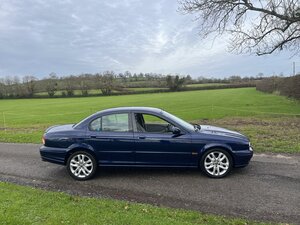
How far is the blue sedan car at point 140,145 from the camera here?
6848 mm

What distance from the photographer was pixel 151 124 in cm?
750

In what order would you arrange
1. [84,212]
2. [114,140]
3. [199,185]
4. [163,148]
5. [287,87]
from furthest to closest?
[287,87], [114,140], [163,148], [199,185], [84,212]

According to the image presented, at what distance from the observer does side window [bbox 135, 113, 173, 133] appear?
23.2 feet

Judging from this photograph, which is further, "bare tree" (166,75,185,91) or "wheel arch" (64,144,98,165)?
"bare tree" (166,75,185,91)

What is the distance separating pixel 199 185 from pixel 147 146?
1.37 meters

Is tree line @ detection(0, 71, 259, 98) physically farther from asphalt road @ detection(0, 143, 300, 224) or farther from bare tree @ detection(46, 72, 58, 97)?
asphalt road @ detection(0, 143, 300, 224)

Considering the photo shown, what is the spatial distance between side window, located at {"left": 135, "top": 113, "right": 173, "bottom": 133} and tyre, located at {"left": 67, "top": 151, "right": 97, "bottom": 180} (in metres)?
1.27

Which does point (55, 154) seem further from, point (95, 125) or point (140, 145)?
point (140, 145)

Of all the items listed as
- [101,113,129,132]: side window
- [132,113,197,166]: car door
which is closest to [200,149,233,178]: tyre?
[132,113,197,166]: car door

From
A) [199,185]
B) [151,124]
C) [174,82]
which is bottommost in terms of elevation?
[199,185]

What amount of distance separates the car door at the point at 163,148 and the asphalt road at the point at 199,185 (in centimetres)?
36

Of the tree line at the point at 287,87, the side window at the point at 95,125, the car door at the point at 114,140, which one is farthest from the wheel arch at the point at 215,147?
the tree line at the point at 287,87

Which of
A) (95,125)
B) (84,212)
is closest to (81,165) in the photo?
(95,125)

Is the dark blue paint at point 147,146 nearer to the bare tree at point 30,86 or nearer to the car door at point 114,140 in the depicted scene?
the car door at point 114,140
